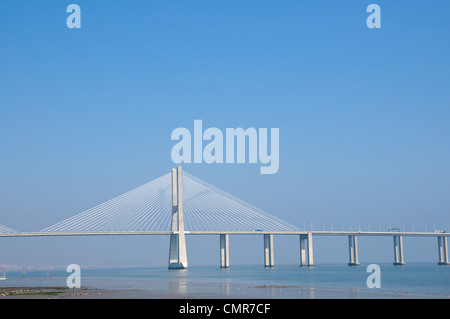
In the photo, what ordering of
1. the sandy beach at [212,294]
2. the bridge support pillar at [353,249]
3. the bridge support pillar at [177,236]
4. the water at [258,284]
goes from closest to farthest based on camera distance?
the sandy beach at [212,294]
the water at [258,284]
the bridge support pillar at [177,236]
the bridge support pillar at [353,249]

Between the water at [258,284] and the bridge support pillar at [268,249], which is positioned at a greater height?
the bridge support pillar at [268,249]

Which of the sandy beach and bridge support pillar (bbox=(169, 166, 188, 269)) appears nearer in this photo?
the sandy beach

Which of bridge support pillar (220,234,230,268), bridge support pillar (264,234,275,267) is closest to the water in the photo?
bridge support pillar (220,234,230,268)

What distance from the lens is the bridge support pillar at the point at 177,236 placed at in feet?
325

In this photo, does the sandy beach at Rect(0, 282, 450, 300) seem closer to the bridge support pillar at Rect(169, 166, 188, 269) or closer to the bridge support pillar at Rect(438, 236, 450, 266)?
the bridge support pillar at Rect(169, 166, 188, 269)

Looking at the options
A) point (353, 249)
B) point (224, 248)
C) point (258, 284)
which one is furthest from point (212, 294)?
point (353, 249)

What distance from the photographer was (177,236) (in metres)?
100

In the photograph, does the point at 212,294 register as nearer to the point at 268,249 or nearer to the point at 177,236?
the point at 177,236

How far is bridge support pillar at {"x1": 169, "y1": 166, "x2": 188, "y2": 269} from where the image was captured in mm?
98975

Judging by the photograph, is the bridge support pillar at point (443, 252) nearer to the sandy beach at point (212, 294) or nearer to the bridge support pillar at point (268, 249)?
the bridge support pillar at point (268, 249)

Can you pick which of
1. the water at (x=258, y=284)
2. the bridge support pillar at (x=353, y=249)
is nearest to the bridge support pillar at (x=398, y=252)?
the bridge support pillar at (x=353, y=249)

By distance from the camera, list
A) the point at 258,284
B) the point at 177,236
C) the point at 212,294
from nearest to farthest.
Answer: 1. the point at 212,294
2. the point at 258,284
3. the point at 177,236

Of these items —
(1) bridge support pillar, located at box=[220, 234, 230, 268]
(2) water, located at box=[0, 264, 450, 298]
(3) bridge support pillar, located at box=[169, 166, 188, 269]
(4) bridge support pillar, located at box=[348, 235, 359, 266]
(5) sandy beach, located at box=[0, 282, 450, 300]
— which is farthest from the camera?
(4) bridge support pillar, located at box=[348, 235, 359, 266]
